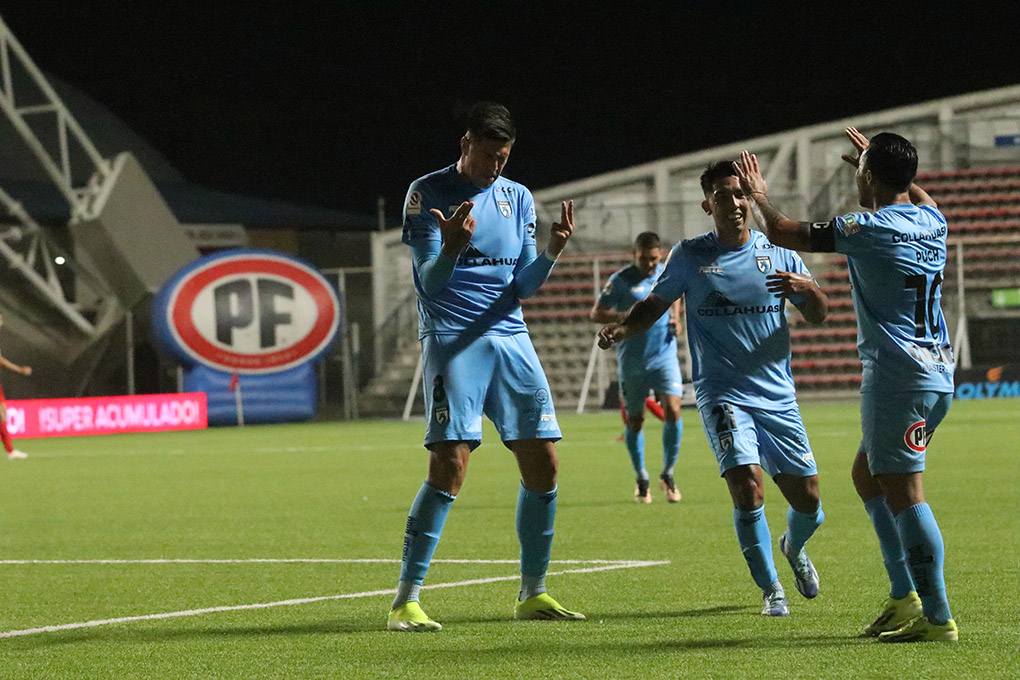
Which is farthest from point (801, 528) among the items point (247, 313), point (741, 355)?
point (247, 313)

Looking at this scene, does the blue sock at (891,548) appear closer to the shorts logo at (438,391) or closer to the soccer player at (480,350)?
the soccer player at (480,350)

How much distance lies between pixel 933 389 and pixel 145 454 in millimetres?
17837

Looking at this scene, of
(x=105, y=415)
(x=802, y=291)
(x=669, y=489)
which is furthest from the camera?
(x=105, y=415)

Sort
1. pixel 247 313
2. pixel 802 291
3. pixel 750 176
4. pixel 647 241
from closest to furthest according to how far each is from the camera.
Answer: pixel 750 176 → pixel 802 291 → pixel 647 241 → pixel 247 313

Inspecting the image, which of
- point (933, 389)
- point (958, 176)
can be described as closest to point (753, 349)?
point (933, 389)

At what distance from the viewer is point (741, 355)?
7.06 meters

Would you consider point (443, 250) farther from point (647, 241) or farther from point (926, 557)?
point (647, 241)

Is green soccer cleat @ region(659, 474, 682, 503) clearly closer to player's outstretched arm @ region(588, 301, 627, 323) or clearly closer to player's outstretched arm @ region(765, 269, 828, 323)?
player's outstretched arm @ region(588, 301, 627, 323)

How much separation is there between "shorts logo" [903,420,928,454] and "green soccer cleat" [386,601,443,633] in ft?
6.67

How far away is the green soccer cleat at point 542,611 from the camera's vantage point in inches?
261

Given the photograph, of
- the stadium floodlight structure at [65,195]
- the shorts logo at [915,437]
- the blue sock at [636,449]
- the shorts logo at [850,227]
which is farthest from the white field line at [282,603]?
the stadium floodlight structure at [65,195]

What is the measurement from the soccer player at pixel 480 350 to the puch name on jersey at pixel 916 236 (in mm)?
1428

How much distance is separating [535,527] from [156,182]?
47.8 metres

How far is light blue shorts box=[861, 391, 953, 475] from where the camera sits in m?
5.69
